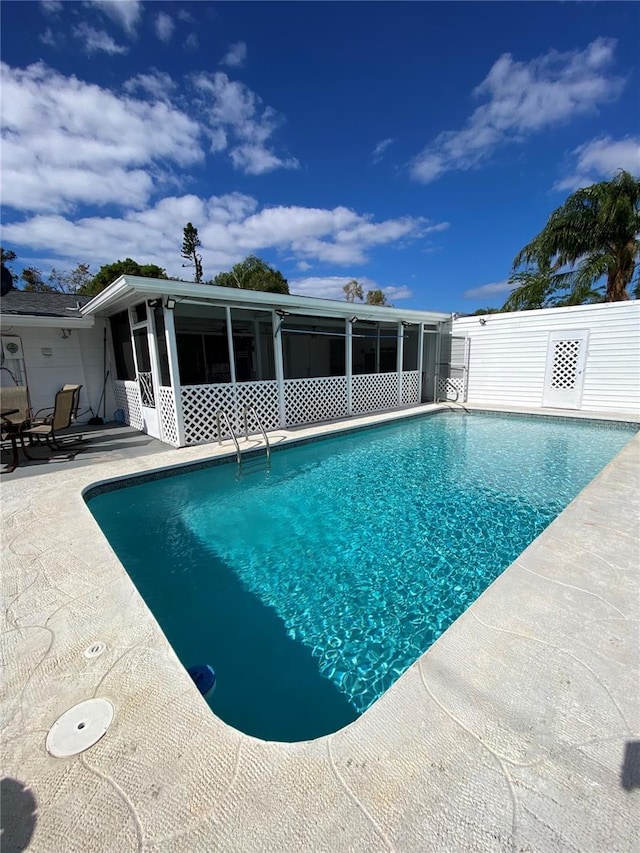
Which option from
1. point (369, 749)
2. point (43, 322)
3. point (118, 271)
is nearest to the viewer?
point (369, 749)

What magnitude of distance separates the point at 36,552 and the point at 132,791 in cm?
247

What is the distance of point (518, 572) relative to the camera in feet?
8.55

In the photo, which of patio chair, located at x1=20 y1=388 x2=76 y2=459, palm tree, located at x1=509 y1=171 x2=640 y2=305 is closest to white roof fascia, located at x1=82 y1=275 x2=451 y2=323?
patio chair, located at x1=20 y1=388 x2=76 y2=459

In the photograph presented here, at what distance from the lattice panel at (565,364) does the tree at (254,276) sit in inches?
673

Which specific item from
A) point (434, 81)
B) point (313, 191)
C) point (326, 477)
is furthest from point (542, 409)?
point (313, 191)

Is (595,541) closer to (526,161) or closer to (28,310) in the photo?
(28,310)

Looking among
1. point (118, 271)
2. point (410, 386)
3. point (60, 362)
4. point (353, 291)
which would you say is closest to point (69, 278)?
point (118, 271)

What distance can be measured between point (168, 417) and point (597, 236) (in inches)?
557

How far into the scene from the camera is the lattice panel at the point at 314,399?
8.59 m

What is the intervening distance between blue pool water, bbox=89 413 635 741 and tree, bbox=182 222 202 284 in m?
24.7

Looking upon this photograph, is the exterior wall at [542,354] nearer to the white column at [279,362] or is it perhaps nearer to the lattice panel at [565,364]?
the lattice panel at [565,364]

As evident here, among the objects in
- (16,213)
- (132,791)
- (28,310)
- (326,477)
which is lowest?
(326,477)

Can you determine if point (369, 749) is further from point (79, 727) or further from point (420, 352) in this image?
point (420, 352)

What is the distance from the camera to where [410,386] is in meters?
11.7
